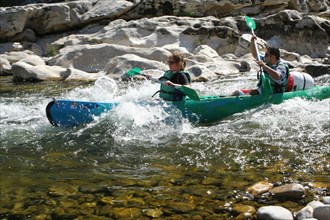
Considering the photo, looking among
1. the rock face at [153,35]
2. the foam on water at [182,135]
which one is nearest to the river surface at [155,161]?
the foam on water at [182,135]

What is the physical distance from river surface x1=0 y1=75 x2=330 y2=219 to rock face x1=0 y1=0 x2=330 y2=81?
4.67 meters

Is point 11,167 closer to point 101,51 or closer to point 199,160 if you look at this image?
point 199,160

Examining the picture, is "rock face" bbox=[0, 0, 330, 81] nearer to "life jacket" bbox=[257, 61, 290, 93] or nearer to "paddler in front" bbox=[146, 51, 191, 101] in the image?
"life jacket" bbox=[257, 61, 290, 93]

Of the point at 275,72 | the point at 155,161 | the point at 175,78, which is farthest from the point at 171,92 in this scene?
the point at 155,161

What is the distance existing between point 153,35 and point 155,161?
9788mm

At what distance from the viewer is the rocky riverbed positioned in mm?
3029

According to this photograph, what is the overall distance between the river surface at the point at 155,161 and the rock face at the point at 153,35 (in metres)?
4.67

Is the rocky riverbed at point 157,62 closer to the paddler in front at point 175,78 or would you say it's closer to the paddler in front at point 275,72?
the paddler in front at point 175,78

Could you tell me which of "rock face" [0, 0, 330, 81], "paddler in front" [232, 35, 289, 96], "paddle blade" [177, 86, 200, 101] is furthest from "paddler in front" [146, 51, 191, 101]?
"rock face" [0, 0, 330, 81]

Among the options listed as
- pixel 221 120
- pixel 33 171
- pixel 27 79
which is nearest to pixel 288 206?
pixel 33 171

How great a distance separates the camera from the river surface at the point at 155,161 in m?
3.09

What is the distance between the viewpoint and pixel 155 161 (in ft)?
13.8

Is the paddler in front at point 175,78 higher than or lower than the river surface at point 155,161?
higher

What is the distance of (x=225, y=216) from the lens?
2.88 meters
